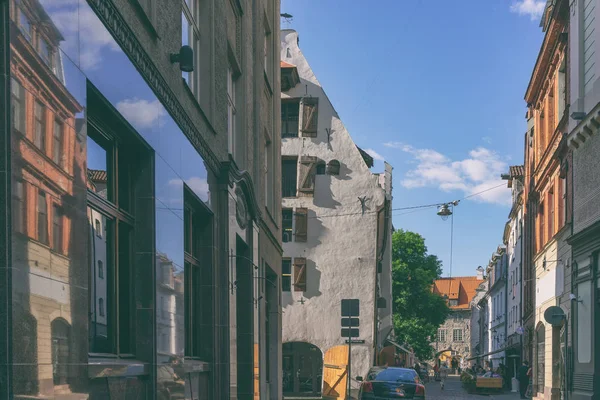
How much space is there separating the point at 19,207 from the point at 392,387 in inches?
666

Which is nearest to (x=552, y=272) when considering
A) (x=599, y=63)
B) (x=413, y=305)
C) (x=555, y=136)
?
(x=555, y=136)

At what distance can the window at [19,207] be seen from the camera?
536 cm

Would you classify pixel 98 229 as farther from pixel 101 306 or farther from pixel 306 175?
pixel 306 175

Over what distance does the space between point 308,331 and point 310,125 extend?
902cm

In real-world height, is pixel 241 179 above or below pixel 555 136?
below

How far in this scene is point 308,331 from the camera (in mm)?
37750

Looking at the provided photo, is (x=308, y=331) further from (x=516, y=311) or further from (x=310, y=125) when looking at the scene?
(x=516, y=311)

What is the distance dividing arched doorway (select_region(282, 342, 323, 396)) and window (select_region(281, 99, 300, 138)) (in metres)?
9.47

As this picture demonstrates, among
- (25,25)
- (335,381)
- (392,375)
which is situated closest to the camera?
(25,25)

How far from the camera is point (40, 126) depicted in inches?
233

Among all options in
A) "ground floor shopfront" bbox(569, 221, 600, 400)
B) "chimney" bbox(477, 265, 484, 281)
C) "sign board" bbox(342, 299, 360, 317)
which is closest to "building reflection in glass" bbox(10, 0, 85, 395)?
"sign board" bbox(342, 299, 360, 317)

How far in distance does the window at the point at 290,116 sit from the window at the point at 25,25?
33.5 meters

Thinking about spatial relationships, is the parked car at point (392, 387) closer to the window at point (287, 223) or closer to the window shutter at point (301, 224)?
the window shutter at point (301, 224)

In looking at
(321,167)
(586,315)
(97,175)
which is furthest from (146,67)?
(321,167)
